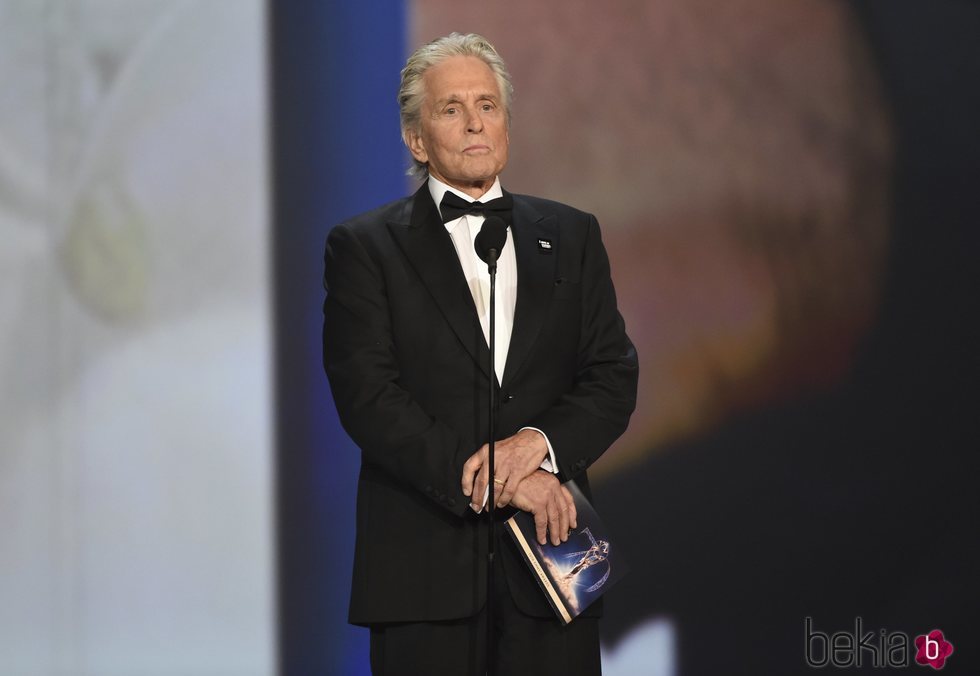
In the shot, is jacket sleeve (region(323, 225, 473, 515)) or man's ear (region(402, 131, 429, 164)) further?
man's ear (region(402, 131, 429, 164))

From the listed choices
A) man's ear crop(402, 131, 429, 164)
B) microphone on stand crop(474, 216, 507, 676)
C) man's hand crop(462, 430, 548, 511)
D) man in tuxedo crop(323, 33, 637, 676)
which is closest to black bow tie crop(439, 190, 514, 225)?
man in tuxedo crop(323, 33, 637, 676)

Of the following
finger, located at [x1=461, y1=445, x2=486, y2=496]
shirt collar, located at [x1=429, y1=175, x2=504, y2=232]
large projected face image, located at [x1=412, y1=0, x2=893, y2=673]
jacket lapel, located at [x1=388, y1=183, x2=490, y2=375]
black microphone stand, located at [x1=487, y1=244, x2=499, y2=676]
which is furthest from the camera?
large projected face image, located at [x1=412, y1=0, x2=893, y2=673]

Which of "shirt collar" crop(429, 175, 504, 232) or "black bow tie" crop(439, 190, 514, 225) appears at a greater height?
"shirt collar" crop(429, 175, 504, 232)

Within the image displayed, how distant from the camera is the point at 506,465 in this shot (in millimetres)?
2096

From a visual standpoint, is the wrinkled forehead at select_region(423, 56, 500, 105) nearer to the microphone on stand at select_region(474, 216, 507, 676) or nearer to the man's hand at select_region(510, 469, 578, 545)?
the microphone on stand at select_region(474, 216, 507, 676)

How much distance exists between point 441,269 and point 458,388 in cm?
23

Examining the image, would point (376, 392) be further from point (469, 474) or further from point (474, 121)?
point (474, 121)

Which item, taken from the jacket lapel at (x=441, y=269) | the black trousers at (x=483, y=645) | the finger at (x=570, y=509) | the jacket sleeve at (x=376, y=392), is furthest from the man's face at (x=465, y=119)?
the black trousers at (x=483, y=645)

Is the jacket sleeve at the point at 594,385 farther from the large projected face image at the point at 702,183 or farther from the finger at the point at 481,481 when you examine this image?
the large projected face image at the point at 702,183

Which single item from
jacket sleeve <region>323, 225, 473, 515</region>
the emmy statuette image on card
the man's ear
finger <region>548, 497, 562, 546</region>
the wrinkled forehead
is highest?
the wrinkled forehead

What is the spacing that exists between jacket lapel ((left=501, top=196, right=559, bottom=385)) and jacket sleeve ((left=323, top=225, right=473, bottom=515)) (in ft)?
0.64

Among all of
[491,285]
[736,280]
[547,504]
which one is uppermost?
[736,280]

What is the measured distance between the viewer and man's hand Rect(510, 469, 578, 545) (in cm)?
210

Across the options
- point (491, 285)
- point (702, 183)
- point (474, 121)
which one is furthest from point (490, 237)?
point (702, 183)
